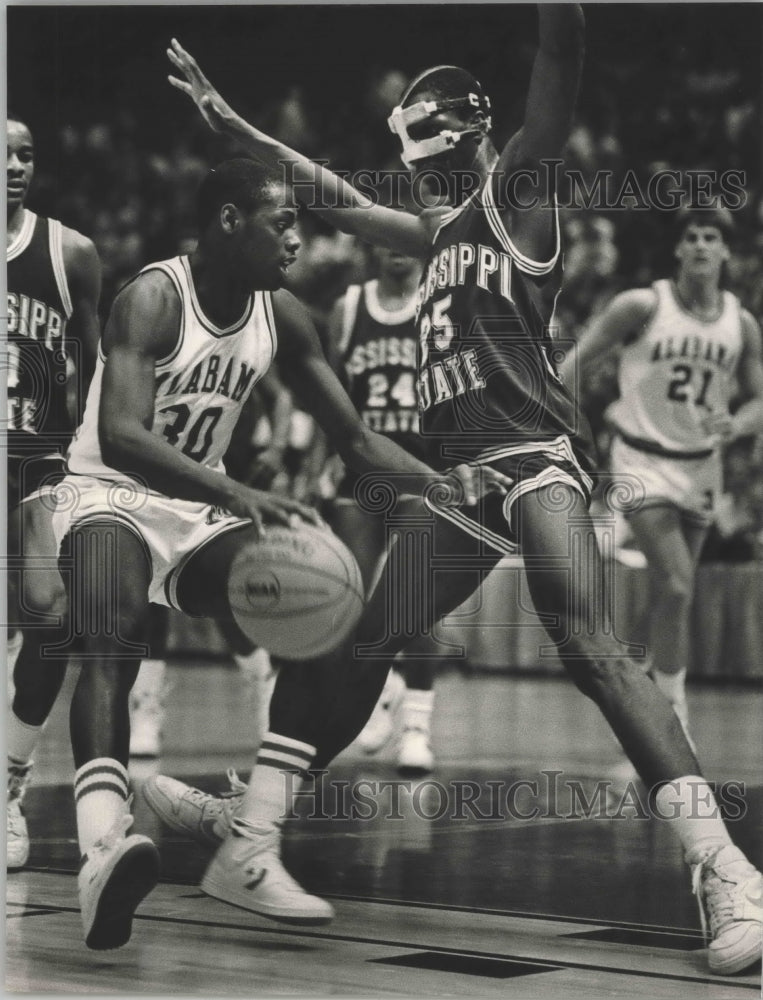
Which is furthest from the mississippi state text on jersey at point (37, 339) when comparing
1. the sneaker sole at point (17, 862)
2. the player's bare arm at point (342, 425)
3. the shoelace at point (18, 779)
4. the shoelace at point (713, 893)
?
the shoelace at point (713, 893)

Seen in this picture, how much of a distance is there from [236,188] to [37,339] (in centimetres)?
66

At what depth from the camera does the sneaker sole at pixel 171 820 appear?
443cm

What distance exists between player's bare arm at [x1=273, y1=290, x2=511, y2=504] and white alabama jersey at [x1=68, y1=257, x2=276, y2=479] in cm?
5

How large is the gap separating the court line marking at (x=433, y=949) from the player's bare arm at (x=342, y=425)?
1112mm

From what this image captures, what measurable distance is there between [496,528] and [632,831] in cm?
87

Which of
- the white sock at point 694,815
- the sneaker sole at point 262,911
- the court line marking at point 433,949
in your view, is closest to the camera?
the court line marking at point 433,949

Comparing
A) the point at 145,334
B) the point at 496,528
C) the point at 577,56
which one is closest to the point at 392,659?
the point at 496,528

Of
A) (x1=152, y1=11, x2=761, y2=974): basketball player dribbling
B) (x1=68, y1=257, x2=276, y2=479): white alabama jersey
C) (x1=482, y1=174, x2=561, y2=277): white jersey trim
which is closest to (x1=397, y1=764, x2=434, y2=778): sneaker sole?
(x1=152, y1=11, x2=761, y2=974): basketball player dribbling

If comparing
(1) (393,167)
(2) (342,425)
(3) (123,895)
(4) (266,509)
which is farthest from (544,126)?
(3) (123,895)

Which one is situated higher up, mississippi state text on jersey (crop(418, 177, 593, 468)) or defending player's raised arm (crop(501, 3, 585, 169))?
defending player's raised arm (crop(501, 3, 585, 169))

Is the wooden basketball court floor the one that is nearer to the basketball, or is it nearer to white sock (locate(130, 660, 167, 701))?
white sock (locate(130, 660, 167, 701))

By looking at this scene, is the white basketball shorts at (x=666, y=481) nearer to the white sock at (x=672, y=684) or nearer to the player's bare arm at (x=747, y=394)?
the player's bare arm at (x=747, y=394)

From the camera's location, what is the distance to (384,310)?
4.66 meters

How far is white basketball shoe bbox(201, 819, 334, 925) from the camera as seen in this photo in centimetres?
430
